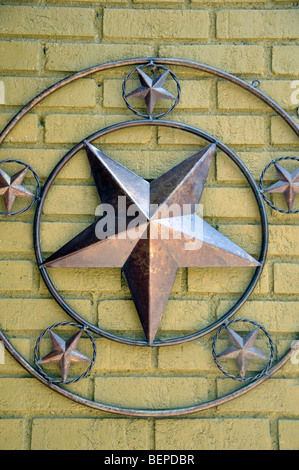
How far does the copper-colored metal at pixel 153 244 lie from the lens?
1.11m

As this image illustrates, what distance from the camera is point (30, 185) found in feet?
3.92

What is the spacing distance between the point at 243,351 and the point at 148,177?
52 centimetres

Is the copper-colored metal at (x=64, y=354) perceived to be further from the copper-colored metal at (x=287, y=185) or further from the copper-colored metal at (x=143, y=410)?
the copper-colored metal at (x=287, y=185)

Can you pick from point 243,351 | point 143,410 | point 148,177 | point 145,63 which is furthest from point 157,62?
point 143,410

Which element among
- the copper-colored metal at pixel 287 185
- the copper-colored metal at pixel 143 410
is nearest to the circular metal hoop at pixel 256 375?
the copper-colored metal at pixel 143 410

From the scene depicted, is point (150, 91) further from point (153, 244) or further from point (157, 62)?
point (153, 244)

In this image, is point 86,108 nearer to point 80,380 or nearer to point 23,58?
point 23,58

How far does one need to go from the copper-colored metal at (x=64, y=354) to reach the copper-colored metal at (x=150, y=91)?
0.64 m

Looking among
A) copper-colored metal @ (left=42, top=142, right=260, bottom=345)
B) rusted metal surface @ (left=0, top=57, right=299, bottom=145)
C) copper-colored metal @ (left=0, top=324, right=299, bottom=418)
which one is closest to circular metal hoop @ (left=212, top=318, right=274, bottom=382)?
copper-colored metal @ (left=0, top=324, right=299, bottom=418)

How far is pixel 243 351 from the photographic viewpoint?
112 centimetres

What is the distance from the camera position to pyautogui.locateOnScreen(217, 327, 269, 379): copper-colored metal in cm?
112

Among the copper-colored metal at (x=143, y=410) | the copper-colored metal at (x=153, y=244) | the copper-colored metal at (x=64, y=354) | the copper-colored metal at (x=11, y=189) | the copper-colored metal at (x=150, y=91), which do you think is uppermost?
the copper-colored metal at (x=150, y=91)

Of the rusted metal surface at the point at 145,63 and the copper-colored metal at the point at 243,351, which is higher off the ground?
the rusted metal surface at the point at 145,63

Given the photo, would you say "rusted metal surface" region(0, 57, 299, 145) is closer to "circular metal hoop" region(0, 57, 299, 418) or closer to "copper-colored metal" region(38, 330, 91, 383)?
"circular metal hoop" region(0, 57, 299, 418)
